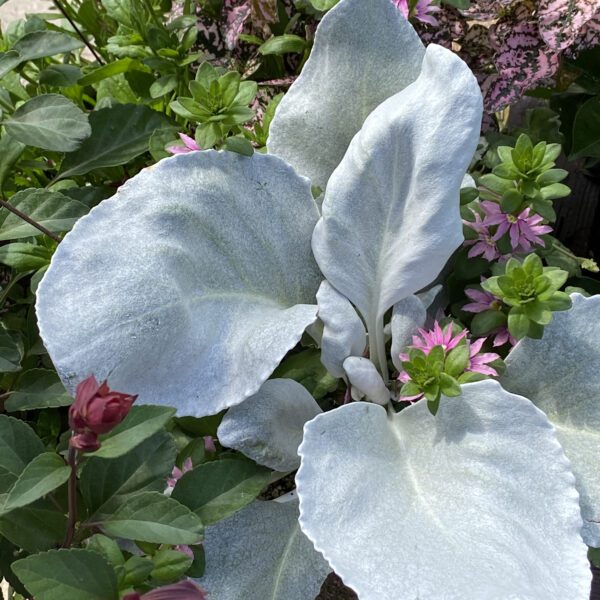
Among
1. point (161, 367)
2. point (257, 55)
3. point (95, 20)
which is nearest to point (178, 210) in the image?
point (161, 367)

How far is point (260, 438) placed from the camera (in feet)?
2.26

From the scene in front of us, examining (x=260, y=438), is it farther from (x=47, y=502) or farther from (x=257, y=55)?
(x=257, y=55)

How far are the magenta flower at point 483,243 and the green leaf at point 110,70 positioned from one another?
42cm

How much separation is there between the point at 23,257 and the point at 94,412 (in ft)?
1.10

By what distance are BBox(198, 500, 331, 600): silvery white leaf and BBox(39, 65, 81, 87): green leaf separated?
0.46 m

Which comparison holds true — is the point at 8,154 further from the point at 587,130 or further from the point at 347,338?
the point at 587,130

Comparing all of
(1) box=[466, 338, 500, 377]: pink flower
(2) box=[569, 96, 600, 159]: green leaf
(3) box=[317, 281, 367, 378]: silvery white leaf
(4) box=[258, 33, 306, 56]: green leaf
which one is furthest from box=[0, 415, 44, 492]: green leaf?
(2) box=[569, 96, 600, 159]: green leaf

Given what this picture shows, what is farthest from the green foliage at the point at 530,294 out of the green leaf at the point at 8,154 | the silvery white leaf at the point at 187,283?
the green leaf at the point at 8,154

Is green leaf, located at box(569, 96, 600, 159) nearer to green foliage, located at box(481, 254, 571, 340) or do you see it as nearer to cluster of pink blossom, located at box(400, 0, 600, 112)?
cluster of pink blossom, located at box(400, 0, 600, 112)

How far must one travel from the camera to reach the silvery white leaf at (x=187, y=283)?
2.09 feet

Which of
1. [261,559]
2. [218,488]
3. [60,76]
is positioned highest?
[60,76]

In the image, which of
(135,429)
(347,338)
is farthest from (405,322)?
(135,429)

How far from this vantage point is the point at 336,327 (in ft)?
2.31

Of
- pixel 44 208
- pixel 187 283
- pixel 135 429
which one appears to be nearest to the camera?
pixel 135 429
